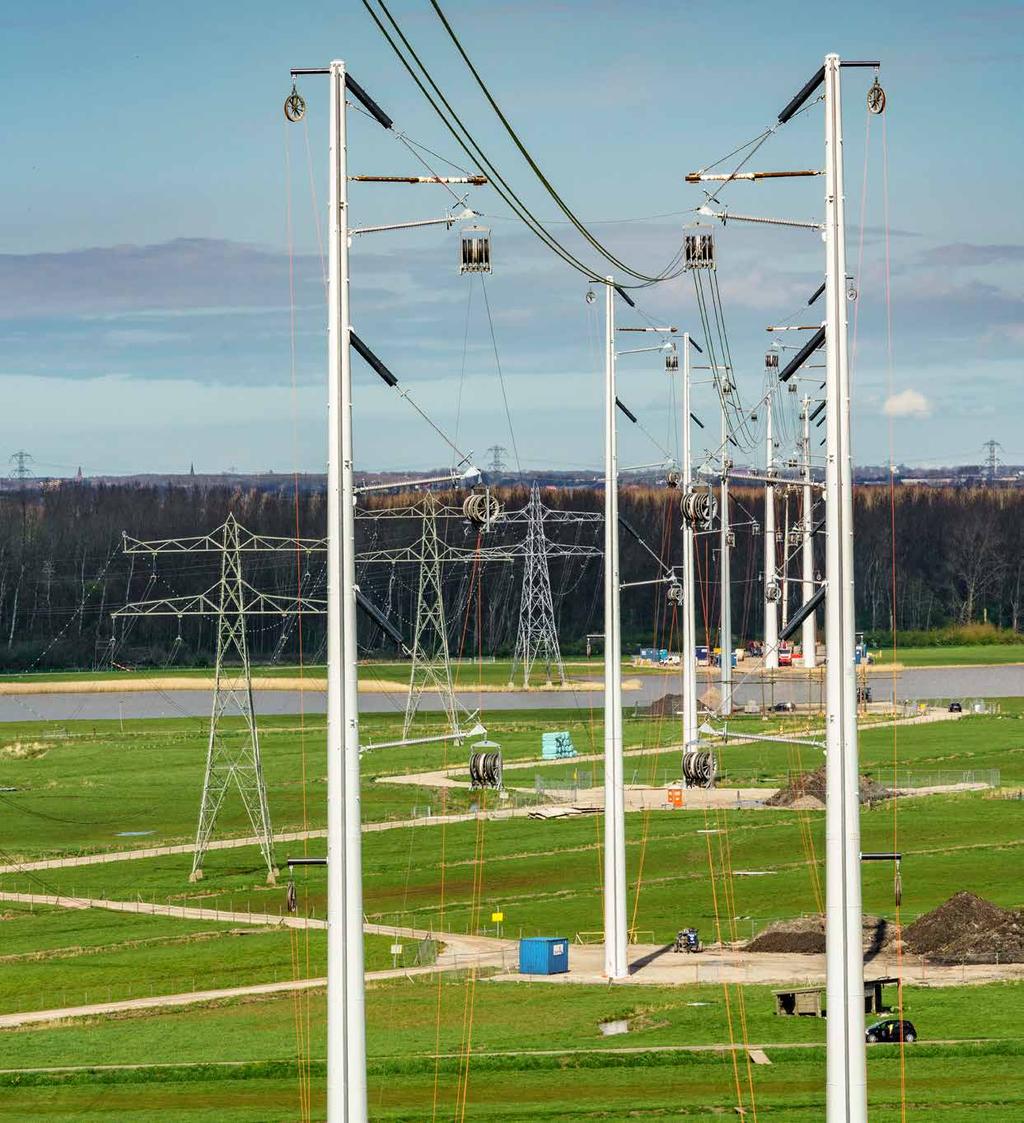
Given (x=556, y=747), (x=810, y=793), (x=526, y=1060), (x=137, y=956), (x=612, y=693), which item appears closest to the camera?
(x=526, y=1060)

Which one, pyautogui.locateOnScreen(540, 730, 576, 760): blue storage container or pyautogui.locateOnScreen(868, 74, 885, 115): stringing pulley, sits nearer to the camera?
pyautogui.locateOnScreen(868, 74, 885, 115): stringing pulley

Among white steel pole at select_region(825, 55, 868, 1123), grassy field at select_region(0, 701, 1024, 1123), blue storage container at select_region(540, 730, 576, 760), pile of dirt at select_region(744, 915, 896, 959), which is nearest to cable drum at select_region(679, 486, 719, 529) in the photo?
white steel pole at select_region(825, 55, 868, 1123)

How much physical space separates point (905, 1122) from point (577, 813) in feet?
207

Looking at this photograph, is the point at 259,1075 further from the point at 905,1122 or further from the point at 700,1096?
the point at 905,1122

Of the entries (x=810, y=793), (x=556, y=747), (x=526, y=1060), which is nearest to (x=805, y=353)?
(x=526, y=1060)

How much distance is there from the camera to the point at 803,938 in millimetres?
67688

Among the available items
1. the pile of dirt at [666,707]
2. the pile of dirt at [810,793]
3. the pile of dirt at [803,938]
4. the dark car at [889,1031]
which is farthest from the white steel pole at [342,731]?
the pile of dirt at [666,707]

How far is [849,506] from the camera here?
30594mm

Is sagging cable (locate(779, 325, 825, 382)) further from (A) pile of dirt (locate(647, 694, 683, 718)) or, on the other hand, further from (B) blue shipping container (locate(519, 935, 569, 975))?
(A) pile of dirt (locate(647, 694, 683, 718))

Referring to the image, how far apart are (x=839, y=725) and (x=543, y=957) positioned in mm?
35826

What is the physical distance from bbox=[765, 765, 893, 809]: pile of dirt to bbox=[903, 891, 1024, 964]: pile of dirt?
36571 millimetres

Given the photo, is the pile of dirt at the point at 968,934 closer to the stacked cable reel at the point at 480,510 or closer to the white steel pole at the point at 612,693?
the white steel pole at the point at 612,693

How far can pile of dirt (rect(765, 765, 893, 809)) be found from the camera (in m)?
107

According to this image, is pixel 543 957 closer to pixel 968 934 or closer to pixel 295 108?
pixel 968 934
